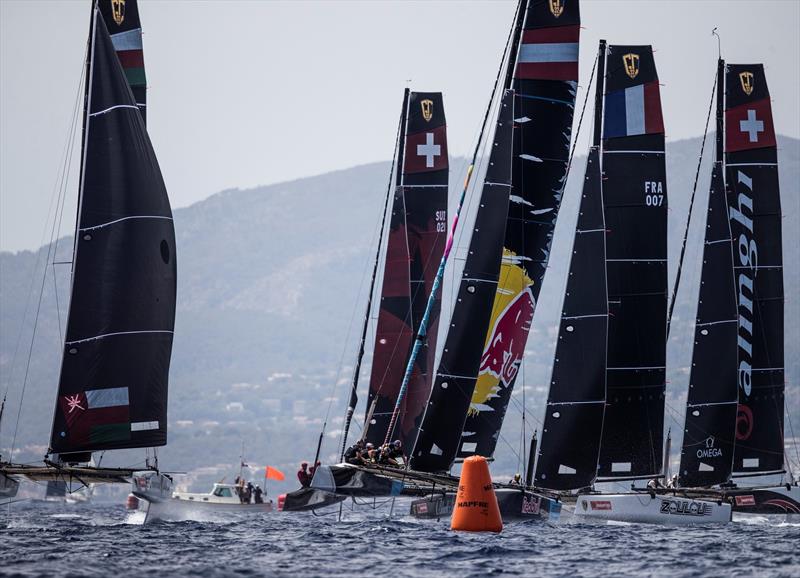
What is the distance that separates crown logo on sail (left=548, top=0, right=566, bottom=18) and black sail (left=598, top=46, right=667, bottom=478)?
1.91m

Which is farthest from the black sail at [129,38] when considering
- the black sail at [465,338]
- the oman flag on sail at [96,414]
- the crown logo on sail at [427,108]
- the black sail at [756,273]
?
the black sail at [756,273]

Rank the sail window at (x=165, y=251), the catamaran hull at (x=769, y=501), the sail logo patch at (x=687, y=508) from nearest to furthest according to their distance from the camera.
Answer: the sail window at (x=165, y=251) → the sail logo patch at (x=687, y=508) → the catamaran hull at (x=769, y=501)

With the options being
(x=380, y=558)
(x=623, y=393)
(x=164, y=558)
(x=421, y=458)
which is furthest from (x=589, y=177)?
(x=164, y=558)

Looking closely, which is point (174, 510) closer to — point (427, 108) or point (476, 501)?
point (476, 501)

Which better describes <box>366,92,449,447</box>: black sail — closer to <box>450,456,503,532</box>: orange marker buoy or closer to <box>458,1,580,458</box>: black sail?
<box>458,1,580,458</box>: black sail

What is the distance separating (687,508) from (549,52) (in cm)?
1302

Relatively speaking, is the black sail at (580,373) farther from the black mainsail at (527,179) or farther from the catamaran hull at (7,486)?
the catamaran hull at (7,486)

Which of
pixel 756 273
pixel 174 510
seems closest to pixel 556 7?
pixel 756 273

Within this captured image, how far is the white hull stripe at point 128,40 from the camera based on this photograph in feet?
121

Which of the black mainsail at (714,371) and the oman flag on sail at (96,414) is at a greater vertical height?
the black mainsail at (714,371)

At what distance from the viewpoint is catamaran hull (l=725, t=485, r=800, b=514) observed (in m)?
39.2

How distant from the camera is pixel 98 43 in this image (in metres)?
32.2

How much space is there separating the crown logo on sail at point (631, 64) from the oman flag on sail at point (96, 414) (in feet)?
56.4

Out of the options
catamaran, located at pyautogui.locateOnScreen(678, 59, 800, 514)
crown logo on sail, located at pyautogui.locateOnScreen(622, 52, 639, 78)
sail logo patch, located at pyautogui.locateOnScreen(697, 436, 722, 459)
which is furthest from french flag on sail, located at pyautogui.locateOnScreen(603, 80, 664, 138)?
sail logo patch, located at pyautogui.locateOnScreen(697, 436, 722, 459)
